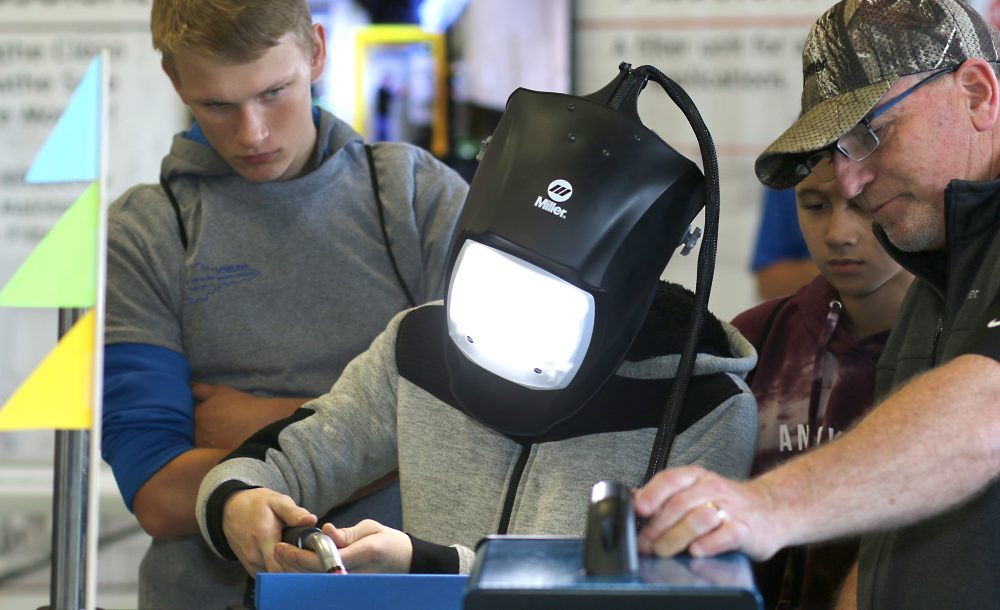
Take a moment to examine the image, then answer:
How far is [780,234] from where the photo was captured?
2.20 m

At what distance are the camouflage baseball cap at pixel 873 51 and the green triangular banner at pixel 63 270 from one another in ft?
2.30

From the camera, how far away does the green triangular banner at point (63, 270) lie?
868 millimetres

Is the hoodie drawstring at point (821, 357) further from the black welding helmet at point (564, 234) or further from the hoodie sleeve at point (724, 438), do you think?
the black welding helmet at point (564, 234)

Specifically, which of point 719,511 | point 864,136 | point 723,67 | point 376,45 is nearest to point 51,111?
point 376,45

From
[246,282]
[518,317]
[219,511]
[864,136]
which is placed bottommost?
[219,511]

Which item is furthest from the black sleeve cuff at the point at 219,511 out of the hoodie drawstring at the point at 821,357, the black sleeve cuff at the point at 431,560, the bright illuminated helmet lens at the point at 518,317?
the hoodie drawstring at the point at 821,357

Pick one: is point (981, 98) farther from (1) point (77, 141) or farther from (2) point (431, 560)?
(1) point (77, 141)

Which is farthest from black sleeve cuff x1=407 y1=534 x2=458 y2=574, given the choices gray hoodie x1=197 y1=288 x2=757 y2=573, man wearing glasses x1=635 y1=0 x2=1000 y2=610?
man wearing glasses x1=635 y1=0 x2=1000 y2=610

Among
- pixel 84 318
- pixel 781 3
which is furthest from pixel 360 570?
pixel 781 3

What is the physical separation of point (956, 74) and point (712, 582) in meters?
0.65

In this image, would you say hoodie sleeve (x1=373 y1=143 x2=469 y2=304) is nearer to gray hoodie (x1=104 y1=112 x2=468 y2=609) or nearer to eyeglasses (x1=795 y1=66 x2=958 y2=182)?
gray hoodie (x1=104 y1=112 x2=468 y2=609)

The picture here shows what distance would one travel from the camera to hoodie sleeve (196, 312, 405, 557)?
52.5 inches

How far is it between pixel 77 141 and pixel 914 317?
871 millimetres

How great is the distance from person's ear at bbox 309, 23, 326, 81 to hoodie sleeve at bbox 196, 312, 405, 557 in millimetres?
427
